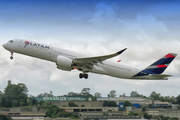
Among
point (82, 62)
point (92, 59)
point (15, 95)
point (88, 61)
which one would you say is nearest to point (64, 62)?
point (82, 62)

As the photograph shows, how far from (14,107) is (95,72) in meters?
54.6

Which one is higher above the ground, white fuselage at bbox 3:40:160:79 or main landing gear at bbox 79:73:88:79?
white fuselage at bbox 3:40:160:79

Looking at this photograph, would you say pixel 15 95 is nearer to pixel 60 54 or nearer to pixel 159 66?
pixel 60 54

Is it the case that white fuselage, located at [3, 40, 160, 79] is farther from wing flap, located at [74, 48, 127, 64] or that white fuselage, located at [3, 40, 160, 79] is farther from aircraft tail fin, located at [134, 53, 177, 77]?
aircraft tail fin, located at [134, 53, 177, 77]

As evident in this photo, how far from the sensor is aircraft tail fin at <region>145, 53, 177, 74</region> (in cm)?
5456

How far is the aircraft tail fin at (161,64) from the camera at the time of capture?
179 feet

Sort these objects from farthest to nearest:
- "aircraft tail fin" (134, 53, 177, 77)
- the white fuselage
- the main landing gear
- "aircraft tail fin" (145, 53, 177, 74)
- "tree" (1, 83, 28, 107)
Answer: "tree" (1, 83, 28, 107) → "aircraft tail fin" (145, 53, 177, 74) → "aircraft tail fin" (134, 53, 177, 77) → the main landing gear → the white fuselage

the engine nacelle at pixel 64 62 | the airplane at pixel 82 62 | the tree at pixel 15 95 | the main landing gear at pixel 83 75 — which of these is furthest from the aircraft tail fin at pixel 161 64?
the tree at pixel 15 95

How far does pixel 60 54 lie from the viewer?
49.6m

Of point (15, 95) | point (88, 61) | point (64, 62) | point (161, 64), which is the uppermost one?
point (161, 64)

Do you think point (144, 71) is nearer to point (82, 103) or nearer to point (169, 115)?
point (169, 115)

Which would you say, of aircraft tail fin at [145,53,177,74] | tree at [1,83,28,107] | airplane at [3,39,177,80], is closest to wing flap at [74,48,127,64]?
airplane at [3,39,177,80]

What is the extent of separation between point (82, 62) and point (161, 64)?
631 inches

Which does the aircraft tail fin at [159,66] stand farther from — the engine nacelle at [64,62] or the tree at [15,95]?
the tree at [15,95]
